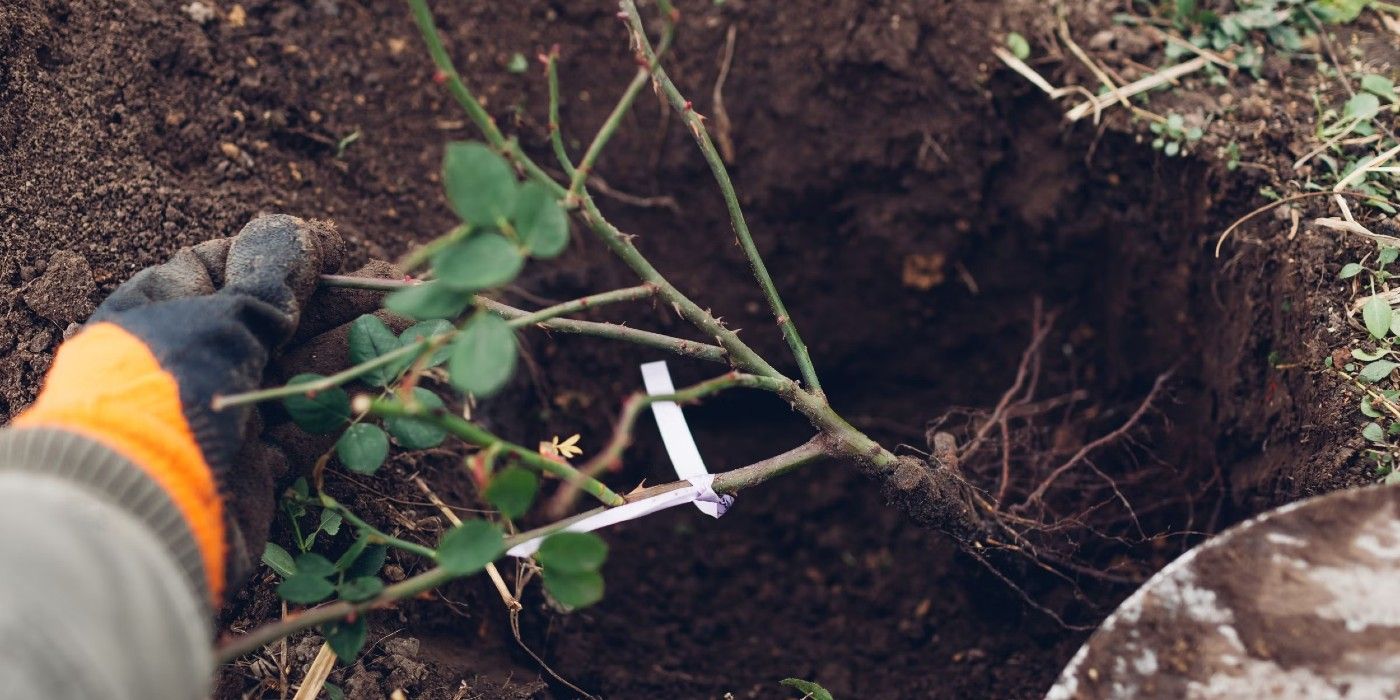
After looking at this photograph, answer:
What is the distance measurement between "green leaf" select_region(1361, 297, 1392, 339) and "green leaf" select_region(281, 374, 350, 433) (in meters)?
1.26

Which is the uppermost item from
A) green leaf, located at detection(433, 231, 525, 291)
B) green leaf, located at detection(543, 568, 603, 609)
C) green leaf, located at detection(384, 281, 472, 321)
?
green leaf, located at detection(433, 231, 525, 291)

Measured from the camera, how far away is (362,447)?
38.1 inches

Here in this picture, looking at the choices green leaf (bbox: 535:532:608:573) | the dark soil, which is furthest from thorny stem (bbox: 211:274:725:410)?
the dark soil

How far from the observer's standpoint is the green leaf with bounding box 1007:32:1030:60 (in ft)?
Answer: 5.43

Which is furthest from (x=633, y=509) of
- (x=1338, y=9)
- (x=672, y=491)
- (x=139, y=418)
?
(x=1338, y=9)

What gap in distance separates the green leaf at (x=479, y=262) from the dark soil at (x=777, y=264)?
21.9 inches

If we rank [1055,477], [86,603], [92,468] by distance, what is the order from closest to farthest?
[86,603] < [92,468] < [1055,477]

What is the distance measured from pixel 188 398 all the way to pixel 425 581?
0.28 metres

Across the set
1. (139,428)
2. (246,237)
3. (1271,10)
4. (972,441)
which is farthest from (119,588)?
(1271,10)

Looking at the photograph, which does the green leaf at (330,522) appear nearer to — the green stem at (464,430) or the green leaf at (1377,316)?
the green stem at (464,430)

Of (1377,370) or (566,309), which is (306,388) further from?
(1377,370)

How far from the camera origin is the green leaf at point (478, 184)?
78cm

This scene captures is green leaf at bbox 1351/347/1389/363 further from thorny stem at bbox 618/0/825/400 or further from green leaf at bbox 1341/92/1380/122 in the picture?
thorny stem at bbox 618/0/825/400

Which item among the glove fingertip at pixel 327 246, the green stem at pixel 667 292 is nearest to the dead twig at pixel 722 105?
the green stem at pixel 667 292
